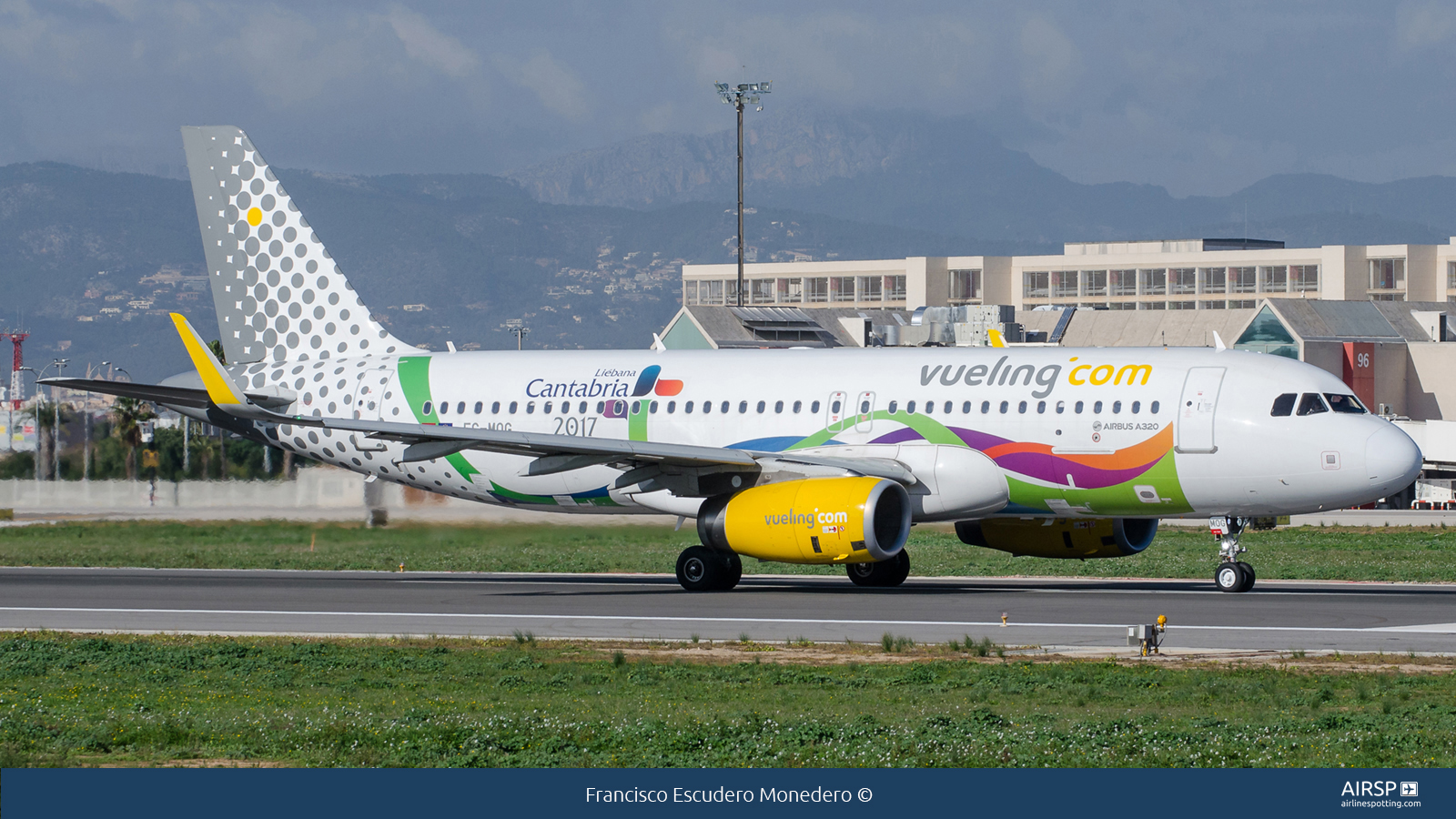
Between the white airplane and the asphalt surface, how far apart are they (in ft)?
3.87

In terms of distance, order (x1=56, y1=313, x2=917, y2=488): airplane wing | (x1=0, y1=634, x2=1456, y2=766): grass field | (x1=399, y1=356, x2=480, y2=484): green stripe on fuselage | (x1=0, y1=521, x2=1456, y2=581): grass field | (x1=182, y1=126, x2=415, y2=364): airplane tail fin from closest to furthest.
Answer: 1. (x1=0, y1=634, x2=1456, y2=766): grass field
2. (x1=56, y1=313, x2=917, y2=488): airplane wing
3. (x1=399, y1=356, x2=480, y2=484): green stripe on fuselage
4. (x1=0, y1=521, x2=1456, y2=581): grass field
5. (x1=182, y1=126, x2=415, y2=364): airplane tail fin

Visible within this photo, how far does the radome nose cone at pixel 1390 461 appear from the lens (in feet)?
91.1

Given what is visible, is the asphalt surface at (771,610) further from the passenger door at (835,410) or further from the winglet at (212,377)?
the winglet at (212,377)

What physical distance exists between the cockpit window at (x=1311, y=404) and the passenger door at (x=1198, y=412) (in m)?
1.34

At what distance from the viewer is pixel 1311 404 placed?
28.7 meters

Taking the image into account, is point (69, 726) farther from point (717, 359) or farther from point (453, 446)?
point (717, 359)

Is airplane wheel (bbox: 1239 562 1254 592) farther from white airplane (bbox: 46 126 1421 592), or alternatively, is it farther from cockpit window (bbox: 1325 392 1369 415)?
cockpit window (bbox: 1325 392 1369 415)

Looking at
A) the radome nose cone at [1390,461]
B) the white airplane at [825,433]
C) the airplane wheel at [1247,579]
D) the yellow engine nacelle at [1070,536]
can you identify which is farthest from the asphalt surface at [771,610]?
the radome nose cone at [1390,461]

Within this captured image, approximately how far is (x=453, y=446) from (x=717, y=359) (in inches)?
241

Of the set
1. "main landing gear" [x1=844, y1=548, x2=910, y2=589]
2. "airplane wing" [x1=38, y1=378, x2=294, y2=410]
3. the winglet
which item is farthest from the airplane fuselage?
the winglet

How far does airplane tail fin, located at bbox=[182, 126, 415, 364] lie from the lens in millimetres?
37875

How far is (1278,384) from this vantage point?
28938mm

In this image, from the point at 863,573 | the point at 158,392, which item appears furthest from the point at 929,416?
the point at 158,392

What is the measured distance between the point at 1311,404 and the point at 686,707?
626 inches
